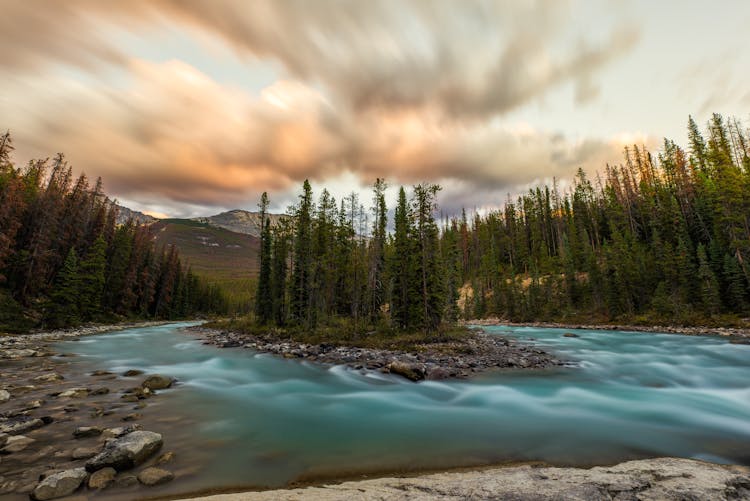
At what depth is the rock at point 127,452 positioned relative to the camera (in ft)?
18.5

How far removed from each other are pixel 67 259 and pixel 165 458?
4722cm

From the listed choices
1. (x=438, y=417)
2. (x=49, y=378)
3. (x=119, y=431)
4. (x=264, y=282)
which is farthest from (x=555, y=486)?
(x=264, y=282)

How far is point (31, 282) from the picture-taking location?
37938mm

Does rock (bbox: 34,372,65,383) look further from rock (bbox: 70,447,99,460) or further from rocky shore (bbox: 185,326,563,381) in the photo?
rocky shore (bbox: 185,326,563,381)

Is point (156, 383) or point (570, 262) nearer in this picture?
Result: point (156, 383)

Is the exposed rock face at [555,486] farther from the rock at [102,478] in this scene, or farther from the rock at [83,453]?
the rock at [83,453]

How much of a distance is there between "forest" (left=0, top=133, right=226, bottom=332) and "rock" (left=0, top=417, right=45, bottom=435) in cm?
3332

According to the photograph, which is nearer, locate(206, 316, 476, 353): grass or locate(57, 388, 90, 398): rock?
locate(57, 388, 90, 398): rock

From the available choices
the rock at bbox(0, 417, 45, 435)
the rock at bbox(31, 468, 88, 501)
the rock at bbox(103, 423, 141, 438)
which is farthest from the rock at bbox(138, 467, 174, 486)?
the rock at bbox(0, 417, 45, 435)

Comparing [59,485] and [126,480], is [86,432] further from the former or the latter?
[126,480]

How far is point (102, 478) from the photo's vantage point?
5.29 m

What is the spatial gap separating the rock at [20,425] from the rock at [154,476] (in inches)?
167

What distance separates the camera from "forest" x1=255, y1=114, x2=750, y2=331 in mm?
33562

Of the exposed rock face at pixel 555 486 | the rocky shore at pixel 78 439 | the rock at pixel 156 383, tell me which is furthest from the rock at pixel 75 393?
the exposed rock face at pixel 555 486
